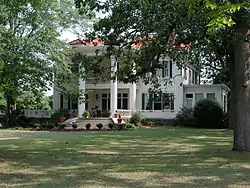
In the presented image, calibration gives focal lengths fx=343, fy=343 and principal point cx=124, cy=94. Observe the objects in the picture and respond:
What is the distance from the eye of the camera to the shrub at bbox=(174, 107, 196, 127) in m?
32.3

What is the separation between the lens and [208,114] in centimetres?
3114

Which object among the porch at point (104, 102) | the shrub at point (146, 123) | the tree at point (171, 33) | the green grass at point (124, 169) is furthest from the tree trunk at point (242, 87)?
the porch at point (104, 102)

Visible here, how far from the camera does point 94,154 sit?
40.9ft

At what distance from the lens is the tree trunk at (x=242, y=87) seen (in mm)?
11836

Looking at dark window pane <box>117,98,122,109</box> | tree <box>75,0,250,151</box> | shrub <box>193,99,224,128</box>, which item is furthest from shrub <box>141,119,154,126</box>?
tree <box>75,0,250,151</box>

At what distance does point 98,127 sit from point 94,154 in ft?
50.0

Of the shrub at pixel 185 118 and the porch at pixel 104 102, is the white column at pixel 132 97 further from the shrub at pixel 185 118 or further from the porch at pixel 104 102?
the shrub at pixel 185 118

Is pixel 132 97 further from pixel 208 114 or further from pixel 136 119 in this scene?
pixel 208 114

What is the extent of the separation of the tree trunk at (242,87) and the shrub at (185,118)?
2015cm

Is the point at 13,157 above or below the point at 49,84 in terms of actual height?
below

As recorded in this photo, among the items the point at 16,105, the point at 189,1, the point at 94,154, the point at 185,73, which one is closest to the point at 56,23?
the point at 16,105

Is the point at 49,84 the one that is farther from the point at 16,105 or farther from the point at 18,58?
the point at 16,105

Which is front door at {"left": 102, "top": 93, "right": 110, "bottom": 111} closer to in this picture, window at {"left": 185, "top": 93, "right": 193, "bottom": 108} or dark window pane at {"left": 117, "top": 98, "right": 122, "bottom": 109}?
dark window pane at {"left": 117, "top": 98, "right": 122, "bottom": 109}

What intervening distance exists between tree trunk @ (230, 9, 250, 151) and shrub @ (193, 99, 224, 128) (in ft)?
62.9
